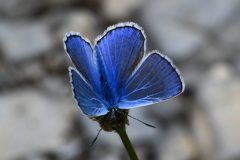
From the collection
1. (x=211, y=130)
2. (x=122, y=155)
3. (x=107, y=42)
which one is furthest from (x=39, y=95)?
(x=107, y=42)

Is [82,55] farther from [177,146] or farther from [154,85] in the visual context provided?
[177,146]

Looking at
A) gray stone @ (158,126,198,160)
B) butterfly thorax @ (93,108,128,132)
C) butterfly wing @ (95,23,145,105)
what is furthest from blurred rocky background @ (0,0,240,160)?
butterfly thorax @ (93,108,128,132)

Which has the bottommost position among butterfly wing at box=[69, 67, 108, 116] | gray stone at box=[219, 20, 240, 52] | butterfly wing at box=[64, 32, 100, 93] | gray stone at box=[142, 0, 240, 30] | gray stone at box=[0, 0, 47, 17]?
butterfly wing at box=[69, 67, 108, 116]

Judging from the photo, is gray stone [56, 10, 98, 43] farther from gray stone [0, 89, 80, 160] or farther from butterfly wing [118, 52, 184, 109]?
butterfly wing [118, 52, 184, 109]

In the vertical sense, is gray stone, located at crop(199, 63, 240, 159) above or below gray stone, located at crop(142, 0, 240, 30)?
below

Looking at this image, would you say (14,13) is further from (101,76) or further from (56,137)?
(101,76)

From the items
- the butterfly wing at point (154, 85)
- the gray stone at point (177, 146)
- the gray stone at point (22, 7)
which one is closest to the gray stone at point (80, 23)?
the gray stone at point (22, 7)
